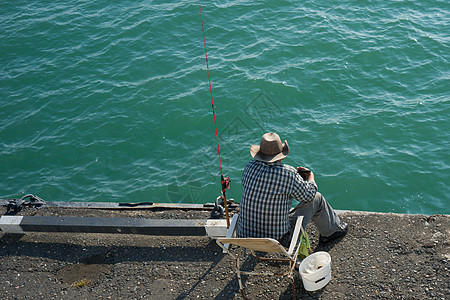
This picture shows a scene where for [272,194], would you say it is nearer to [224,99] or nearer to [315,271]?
[315,271]

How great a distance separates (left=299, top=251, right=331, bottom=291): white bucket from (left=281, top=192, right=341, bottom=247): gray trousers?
1.12 feet

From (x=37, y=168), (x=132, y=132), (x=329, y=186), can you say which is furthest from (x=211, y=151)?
(x=37, y=168)

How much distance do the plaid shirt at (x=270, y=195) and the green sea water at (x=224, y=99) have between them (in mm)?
3556

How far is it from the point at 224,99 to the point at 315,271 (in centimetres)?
658

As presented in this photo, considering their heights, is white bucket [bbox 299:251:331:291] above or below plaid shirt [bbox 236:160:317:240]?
below

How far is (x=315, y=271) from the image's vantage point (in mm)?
5312

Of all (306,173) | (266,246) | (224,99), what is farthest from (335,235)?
(224,99)

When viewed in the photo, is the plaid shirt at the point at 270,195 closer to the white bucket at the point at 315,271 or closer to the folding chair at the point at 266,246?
the folding chair at the point at 266,246

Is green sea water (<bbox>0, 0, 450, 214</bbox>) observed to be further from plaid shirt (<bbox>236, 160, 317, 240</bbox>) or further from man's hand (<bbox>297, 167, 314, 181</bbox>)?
plaid shirt (<bbox>236, 160, 317, 240</bbox>)

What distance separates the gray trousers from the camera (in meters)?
5.75

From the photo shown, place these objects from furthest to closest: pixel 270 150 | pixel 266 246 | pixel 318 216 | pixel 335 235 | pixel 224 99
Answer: pixel 224 99 < pixel 335 235 < pixel 318 216 < pixel 270 150 < pixel 266 246

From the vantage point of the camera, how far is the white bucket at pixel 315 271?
534 cm

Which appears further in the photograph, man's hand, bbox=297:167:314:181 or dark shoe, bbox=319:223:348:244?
dark shoe, bbox=319:223:348:244

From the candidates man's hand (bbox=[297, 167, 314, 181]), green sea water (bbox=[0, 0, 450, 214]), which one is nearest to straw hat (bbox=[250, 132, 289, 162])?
man's hand (bbox=[297, 167, 314, 181])
